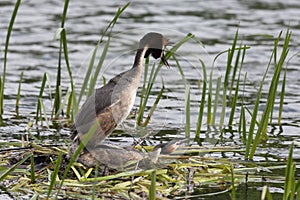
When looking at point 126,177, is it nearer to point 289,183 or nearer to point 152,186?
point 152,186

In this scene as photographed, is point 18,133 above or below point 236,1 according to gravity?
below

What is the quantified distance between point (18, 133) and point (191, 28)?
18.6ft

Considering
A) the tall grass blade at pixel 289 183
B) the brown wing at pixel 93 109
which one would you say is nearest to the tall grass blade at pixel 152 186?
the tall grass blade at pixel 289 183

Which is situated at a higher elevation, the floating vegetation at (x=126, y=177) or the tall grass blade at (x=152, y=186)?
the tall grass blade at (x=152, y=186)

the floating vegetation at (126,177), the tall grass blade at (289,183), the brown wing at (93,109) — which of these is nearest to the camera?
the tall grass blade at (289,183)

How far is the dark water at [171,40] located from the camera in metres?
7.87

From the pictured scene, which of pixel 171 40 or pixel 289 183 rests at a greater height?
pixel 171 40

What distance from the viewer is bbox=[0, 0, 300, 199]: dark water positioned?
310 inches

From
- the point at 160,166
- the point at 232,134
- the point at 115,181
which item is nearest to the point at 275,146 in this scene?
the point at 232,134

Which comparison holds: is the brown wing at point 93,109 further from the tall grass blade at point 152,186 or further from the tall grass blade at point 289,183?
the tall grass blade at point 289,183

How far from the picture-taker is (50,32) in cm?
1277

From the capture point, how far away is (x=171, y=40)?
6684 millimetres

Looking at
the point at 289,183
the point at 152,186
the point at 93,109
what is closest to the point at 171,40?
the point at 93,109

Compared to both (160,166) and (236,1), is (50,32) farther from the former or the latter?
(160,166)
